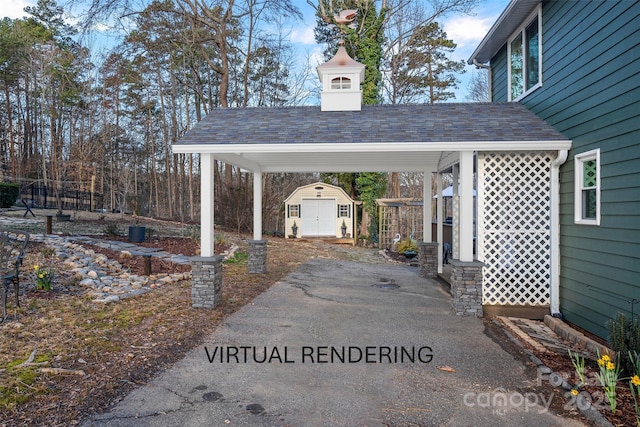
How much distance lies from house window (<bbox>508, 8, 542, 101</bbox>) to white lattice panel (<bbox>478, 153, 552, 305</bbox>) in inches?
63.1

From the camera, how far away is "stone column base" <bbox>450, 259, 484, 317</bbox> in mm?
5301

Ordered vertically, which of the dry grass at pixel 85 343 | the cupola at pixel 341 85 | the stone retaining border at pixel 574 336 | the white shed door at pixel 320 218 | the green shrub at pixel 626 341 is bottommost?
the stone retaining border at pixel 574 336

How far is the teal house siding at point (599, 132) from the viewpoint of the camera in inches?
156

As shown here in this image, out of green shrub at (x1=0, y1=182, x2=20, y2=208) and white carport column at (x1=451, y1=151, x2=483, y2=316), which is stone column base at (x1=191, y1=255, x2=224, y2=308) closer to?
white carport column at (x1=451, y1=151, x2=483, y2=316)

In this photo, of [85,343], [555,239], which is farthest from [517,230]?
[85,343]

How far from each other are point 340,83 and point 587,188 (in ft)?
15.2

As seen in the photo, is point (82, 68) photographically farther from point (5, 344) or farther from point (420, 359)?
point (420, 359)

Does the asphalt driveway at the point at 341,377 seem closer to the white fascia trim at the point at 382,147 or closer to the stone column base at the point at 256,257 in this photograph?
the white fascia trim at the point at 382,147

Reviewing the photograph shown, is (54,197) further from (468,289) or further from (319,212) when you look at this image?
(468,289)

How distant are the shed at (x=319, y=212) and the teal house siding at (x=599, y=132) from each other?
11367 millimetres

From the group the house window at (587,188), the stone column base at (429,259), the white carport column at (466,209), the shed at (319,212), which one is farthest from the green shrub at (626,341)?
the shed at (319,212)

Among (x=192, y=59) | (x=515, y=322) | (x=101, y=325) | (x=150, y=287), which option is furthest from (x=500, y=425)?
(x=192, y=59)

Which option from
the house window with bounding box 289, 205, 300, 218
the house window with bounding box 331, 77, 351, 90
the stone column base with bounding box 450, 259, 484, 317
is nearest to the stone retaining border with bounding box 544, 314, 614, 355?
the stone column base with bounding box 450, 259, 484, 317

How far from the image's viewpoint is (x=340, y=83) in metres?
7.63
